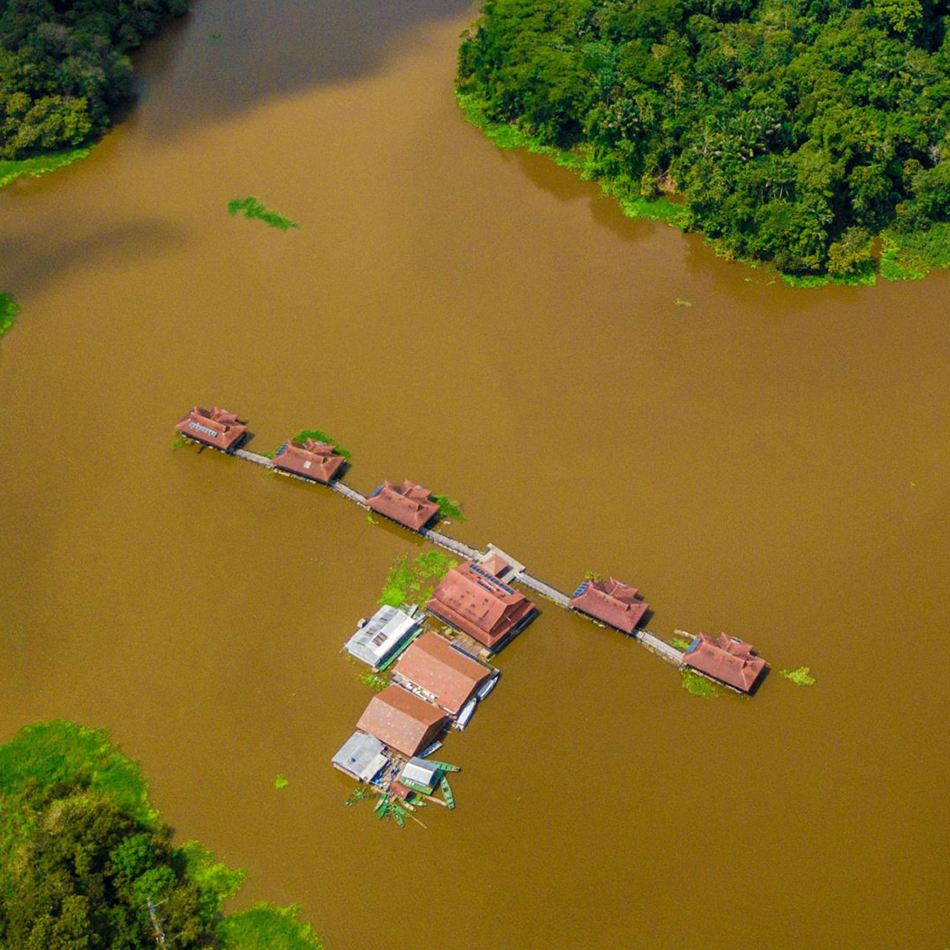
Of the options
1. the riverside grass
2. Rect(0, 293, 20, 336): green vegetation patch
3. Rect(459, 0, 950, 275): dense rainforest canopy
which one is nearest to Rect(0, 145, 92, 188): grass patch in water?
Rect(0, 293, 20, 336): green vegetation patch

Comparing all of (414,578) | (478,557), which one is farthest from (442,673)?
(478,557)

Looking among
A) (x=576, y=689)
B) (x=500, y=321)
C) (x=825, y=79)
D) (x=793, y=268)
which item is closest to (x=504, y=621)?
(x=576, y=689)

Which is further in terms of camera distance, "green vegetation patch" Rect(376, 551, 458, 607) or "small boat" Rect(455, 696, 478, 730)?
"green vegetation patch" Rect(376, 551, 458, 607)

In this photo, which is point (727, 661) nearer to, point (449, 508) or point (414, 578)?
point (414, 578)

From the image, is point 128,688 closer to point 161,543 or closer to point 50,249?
point 161,543

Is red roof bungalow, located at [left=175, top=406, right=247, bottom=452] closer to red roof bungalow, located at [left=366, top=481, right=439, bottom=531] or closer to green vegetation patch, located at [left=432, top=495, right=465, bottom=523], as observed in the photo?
red roof bungalow, located at [left=366, top=481, right=439, bottom=531]

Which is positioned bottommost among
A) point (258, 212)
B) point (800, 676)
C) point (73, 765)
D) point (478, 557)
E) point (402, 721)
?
point (73, 765)
